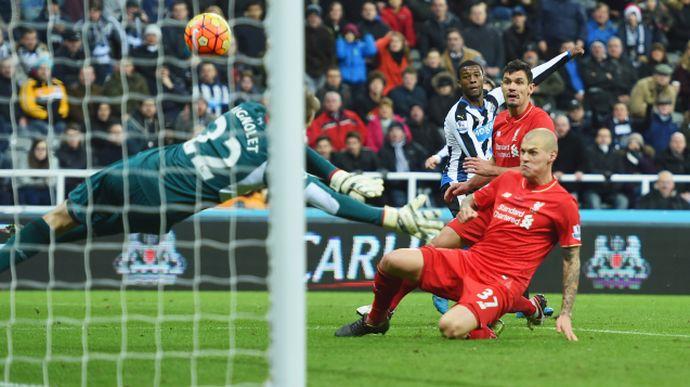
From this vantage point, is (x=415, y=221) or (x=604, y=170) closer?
(x=415, y=221)

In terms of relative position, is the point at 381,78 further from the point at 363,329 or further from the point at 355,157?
the point at 363,329

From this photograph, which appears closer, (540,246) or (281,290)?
(281,290)

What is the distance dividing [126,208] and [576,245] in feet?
10.8

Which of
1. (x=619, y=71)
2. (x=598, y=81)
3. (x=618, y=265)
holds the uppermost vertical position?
(x=619, y=71)

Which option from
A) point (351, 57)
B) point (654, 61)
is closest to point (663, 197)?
point (654, 61)

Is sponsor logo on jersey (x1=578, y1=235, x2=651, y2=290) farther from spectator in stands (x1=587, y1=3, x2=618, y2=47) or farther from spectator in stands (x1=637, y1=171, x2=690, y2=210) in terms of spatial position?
spectator in stands (x1=587, y1=3, x2=618, y2=47)

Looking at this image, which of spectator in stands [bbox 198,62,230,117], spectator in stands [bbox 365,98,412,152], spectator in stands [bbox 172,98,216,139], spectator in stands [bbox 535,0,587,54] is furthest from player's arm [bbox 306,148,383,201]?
spectator in stands [bbox 535,0,587,54]

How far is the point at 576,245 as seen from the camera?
871cm

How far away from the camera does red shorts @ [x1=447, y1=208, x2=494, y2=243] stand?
9.29 m

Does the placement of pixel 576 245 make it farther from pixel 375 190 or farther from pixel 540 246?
pixel 375 190

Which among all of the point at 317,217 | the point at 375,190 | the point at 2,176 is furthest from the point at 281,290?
the point at 2,176

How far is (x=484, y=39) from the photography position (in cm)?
1948

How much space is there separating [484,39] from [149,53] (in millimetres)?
5814

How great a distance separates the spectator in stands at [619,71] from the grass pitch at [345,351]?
7.62 metres
